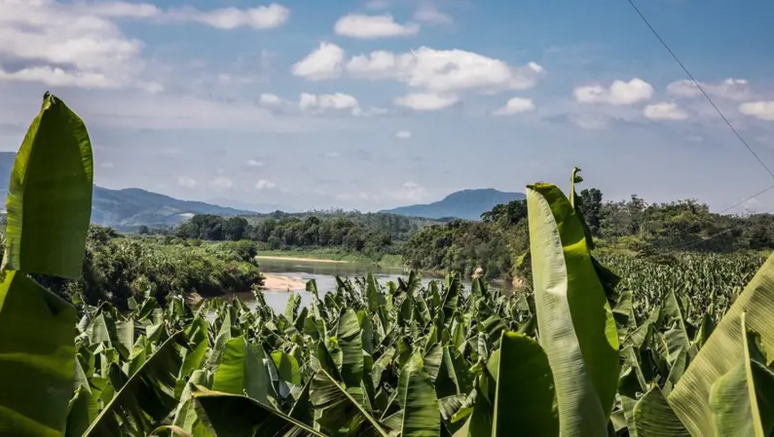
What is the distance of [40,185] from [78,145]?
146 millimetres

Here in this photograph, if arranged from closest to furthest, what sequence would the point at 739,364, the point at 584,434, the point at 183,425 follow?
the point at 739,364 < the point at 584,434 < the point at 183,425

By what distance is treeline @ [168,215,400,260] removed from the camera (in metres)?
100

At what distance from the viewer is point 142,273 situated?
121 ft

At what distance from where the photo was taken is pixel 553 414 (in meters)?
1.56

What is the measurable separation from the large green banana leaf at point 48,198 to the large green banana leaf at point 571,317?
3.90 feet

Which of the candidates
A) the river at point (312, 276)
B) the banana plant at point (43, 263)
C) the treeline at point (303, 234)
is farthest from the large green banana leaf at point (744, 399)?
the treeline at point (303, 234)

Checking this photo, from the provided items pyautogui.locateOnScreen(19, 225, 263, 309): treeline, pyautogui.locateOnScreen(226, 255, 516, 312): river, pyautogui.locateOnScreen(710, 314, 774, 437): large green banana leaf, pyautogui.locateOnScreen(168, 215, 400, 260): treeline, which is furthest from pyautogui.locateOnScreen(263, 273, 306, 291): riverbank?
pyautogui.locateOnScreen(710, 314, 774, 437): large green banana leaf

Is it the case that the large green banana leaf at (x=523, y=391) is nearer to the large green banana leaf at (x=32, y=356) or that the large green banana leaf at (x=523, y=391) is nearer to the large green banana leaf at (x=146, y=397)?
the large green banana leaf at (x=32, y=356)

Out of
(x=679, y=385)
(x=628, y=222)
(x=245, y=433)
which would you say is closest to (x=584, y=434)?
(x=679, y=385)

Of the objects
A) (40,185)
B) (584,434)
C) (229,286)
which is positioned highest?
(40,185)

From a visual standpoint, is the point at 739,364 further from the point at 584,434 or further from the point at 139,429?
the point at 139,429

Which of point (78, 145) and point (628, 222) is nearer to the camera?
point (78, 145)

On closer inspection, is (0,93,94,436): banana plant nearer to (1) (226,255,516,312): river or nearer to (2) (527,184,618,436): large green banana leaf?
(2) (527,184,618,436): large green banana leaf

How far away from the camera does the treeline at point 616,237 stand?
5497 cm
